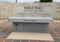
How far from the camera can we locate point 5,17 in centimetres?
689

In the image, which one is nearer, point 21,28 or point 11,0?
point 21,28

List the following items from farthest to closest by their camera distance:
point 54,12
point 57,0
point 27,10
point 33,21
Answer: point 57,0 < point 54,12 < point 27,10 < point 33,21

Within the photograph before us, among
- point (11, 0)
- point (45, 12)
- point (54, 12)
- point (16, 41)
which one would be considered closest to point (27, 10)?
point (45, 12)

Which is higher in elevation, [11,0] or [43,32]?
[11,0]

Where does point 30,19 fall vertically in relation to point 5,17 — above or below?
above

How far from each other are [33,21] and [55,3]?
144 inches

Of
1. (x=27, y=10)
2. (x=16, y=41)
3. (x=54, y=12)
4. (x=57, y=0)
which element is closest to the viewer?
(x=16, y=41)

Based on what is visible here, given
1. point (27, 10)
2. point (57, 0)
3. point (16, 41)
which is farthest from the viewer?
point (57, 0)

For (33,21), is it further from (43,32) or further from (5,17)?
(5,17)

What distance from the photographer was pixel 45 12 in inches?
170

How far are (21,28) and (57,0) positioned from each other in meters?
4.18

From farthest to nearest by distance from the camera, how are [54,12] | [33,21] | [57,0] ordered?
[57,0] < [54,12] < [33,21]

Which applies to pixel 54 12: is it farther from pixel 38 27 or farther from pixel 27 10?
pixel 38 27

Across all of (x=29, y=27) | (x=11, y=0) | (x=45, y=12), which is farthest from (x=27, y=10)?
(x=11, y=0)
